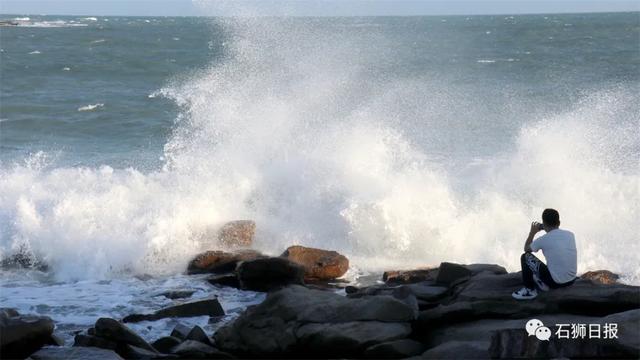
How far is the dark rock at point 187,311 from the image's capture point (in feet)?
30.6

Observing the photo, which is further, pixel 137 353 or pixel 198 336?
pixel 198 336

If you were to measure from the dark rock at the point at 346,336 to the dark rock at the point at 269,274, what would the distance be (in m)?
2.84

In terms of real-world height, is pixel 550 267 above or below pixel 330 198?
below

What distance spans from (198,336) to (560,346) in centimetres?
333

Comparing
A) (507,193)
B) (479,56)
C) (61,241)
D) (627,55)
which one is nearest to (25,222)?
(61,241)

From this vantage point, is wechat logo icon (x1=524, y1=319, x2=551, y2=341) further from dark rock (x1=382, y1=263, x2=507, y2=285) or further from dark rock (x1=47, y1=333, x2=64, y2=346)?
dark rock (x1=47, y1=333, x2=64, y2=346)

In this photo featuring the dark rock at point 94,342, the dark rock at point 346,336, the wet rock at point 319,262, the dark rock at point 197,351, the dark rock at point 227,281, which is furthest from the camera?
the wet rock at point 319,262

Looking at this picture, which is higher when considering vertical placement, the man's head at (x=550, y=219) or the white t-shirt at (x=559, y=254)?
the man's head at (x=550, y=219)

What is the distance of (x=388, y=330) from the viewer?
24.9 feet

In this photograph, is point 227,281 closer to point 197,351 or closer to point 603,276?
point 197,351

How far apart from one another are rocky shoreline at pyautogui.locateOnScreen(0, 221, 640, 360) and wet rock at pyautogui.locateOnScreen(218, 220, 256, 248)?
4205 millimetres

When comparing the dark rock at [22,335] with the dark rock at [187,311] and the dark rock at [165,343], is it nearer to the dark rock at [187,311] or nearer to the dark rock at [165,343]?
the dark rock at [165,343]

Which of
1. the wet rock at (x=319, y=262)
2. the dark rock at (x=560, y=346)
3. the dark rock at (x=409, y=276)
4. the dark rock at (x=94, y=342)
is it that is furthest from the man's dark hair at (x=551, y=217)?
the dark rock at (x=94, y=342)

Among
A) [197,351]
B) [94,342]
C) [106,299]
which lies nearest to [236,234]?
[106,299]
